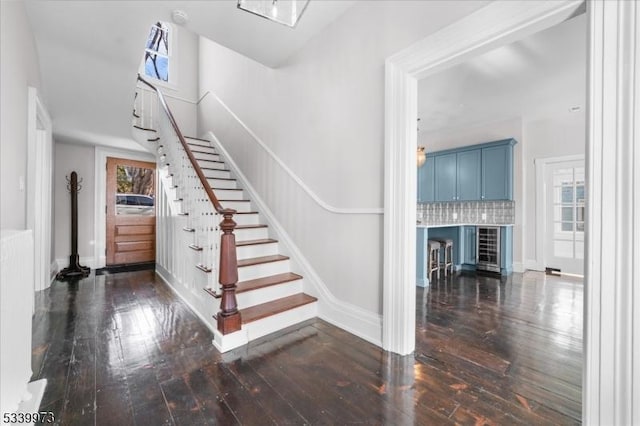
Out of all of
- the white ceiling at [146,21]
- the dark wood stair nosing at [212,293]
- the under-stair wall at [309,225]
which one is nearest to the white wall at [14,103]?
the white ceiling at [146,21]

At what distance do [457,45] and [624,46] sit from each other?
0.78 metres

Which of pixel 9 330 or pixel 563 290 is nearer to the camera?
pixel 9 330

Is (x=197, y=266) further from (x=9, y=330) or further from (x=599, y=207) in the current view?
(x=599, y=207)

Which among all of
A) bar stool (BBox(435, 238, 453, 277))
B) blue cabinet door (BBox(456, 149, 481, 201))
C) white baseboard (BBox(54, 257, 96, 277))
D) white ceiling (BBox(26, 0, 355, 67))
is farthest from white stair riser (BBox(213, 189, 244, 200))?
blue cabinet door (BBox(456, 149, 481, 201))

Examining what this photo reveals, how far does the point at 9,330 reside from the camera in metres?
1.18

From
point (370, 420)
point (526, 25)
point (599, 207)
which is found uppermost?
point (526, 25)

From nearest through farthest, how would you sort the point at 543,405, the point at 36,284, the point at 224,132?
the point at 543,405
the point at 36,284
the point at 224,132

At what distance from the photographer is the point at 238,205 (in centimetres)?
389

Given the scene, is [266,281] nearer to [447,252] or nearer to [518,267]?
[447,252]

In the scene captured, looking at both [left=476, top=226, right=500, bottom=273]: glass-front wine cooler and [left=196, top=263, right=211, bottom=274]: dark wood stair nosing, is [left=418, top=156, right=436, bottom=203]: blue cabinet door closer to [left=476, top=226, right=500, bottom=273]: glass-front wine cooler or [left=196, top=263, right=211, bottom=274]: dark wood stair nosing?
[left=476, top=226, right=500, bottom=273]: glass-front wine cooler

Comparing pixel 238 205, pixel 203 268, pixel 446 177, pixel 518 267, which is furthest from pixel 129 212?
pixel 518 267

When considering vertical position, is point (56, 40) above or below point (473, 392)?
above

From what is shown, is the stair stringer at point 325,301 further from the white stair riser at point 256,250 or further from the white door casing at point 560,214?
the white door casing at point 560,214

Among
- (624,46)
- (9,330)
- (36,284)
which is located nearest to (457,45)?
(624,46)
